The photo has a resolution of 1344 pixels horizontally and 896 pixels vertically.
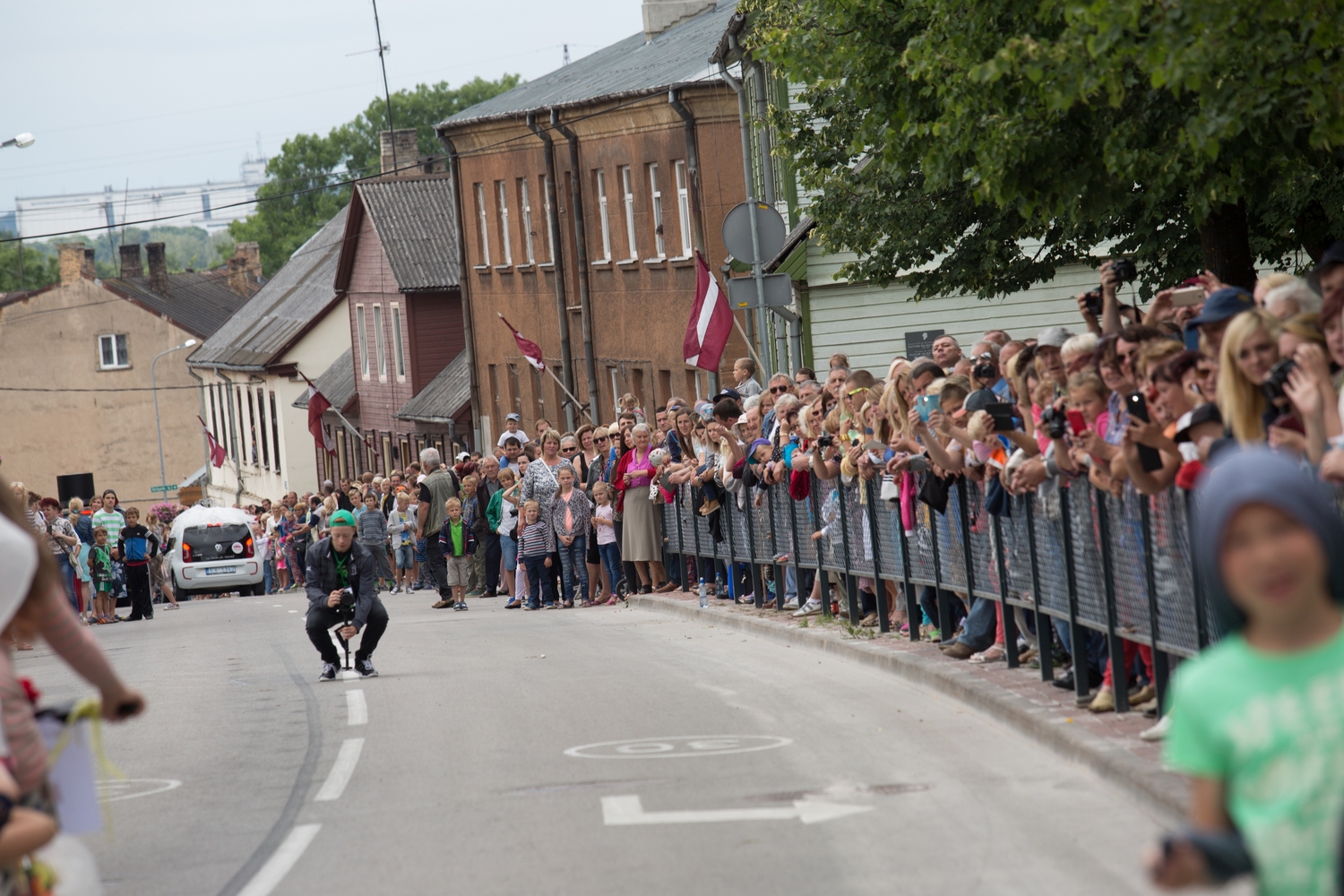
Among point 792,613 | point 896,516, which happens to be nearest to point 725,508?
point 792,613

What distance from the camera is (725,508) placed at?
63.7ft

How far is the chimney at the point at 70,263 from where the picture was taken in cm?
8319

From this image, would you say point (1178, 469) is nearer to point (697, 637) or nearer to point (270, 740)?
point (270, 740)

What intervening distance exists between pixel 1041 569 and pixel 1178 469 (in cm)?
246

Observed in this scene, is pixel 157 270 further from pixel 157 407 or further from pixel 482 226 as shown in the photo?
pixel 482 226

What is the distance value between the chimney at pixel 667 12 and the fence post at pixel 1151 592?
37778 mm

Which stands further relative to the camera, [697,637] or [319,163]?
[319,163]

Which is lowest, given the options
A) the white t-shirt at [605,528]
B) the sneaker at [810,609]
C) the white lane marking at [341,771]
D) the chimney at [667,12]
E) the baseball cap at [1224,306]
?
the white lane marking at [341,771]

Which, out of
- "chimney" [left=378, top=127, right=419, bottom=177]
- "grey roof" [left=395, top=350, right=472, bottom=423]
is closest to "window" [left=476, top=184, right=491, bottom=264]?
"grey roof" [left=395, top=350, right=472, bottom=423]

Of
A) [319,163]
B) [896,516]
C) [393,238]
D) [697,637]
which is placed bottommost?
[697,637]

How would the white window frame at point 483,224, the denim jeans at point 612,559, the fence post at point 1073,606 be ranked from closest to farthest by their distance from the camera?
the fence post at point 1073,606
the denim jeans at point 612,559
the white window frame at point 483,224

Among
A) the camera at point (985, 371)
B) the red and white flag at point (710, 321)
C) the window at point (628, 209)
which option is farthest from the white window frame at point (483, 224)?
the camera at point (985, 371)

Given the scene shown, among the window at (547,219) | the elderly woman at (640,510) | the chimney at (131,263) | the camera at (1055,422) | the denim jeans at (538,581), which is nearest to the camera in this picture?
the camera at (1055,422)

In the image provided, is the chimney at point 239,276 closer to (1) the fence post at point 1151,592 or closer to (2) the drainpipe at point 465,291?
(2) the drainpipe at point 465,291
